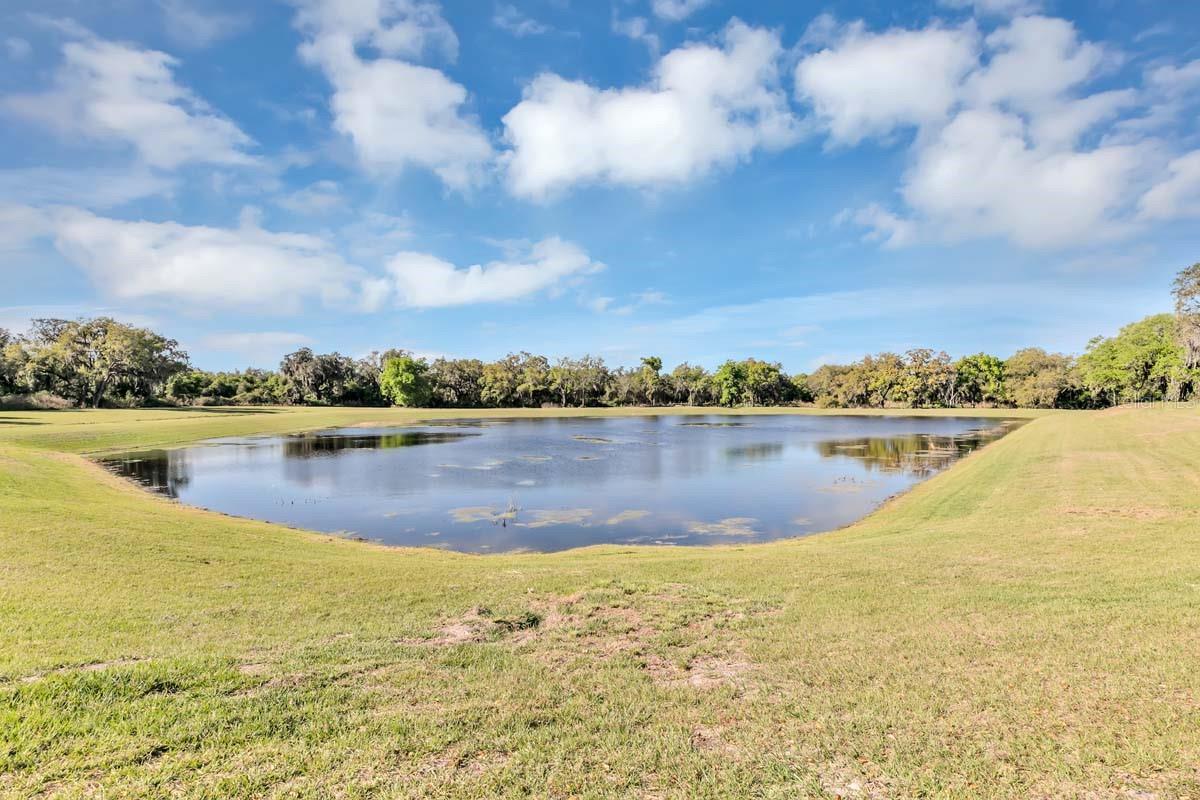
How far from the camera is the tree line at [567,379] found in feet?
279

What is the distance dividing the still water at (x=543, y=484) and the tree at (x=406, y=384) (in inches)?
2402

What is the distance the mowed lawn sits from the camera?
14.7 feet

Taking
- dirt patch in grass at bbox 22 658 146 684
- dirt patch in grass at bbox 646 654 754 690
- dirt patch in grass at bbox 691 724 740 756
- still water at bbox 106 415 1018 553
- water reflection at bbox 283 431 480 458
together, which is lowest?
still water at bbox 106 415 1018 553

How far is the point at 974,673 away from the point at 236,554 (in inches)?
520

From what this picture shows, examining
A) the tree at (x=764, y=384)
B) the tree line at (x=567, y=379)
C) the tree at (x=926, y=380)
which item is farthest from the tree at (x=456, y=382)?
the tree at (x=926, y=380)

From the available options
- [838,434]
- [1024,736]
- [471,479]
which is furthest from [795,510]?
[838,434]

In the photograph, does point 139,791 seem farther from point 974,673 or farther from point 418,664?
point 974,673

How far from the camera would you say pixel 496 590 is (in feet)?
33.7

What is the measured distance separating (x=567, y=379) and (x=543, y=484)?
98982 mm

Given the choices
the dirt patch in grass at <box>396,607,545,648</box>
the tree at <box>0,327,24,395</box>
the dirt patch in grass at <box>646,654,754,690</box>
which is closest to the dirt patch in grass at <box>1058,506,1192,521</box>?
the dirt patch in grass at <box>646,654,754,690</box>

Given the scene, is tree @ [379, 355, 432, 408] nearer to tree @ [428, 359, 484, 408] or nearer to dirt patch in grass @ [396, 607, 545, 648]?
tree @ [428, 359, 484, 408]

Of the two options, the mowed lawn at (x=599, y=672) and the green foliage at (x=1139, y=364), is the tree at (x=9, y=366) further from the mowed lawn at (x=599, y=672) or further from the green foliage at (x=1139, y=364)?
the green foliage at (x=1139, y=364)

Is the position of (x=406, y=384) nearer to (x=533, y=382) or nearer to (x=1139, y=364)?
(x=533, y=382)

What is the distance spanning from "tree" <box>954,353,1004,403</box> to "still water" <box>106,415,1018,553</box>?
3098 inches
